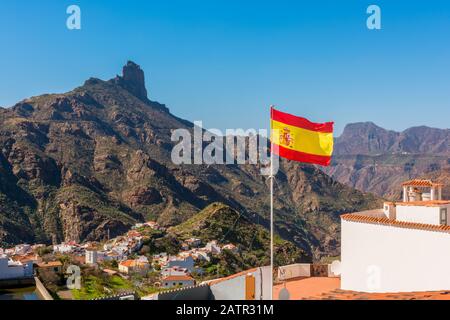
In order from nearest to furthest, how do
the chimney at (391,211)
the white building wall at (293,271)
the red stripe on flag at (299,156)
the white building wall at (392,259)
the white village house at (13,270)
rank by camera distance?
the red stripe on flag at (299,156) → the white building wall at (392,259) → the chimney at (391,211) → the white building wall at (293,271) → the white village house at (13,270)

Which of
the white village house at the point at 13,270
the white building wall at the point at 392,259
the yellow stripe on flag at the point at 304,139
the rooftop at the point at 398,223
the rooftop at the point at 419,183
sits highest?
the yellow stripe on flag at the point at 304,139

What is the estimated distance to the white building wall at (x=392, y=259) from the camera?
12078 millimetres

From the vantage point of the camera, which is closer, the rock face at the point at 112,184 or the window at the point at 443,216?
the window at the point at 443,216

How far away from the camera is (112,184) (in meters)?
116

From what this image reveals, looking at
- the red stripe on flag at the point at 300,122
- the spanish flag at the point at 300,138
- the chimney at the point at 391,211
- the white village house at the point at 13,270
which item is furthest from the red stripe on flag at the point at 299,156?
the white village house at the point at 13,270

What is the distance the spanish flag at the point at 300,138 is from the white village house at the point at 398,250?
408 cm

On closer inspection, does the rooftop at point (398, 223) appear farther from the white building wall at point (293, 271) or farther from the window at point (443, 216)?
the white building wall at point (293, 271)

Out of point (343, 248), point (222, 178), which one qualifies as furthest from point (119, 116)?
point (343, 248)

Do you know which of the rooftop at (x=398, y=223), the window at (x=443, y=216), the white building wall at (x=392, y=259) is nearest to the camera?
the white building wall at (x=392, y=259)

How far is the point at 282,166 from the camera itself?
187 m

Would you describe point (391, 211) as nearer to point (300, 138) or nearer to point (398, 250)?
point (398, 250)

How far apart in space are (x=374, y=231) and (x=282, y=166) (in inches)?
6838

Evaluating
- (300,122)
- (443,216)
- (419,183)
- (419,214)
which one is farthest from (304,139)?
(419,183)

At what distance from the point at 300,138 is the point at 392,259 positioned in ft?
17.3
